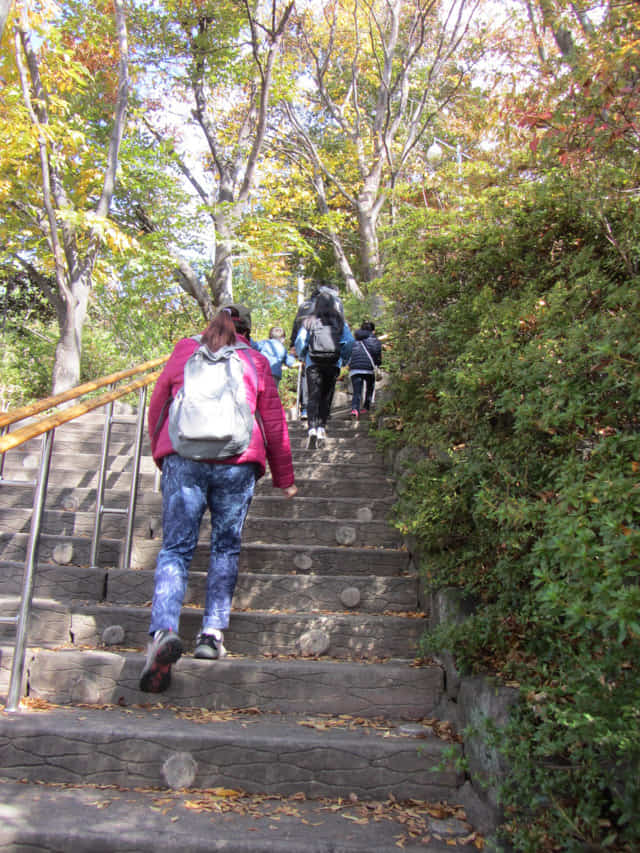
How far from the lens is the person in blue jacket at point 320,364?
20.6ft

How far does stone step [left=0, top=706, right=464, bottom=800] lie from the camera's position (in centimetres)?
238

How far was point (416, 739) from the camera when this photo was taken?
2529mm

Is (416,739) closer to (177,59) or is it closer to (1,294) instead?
(177,59)

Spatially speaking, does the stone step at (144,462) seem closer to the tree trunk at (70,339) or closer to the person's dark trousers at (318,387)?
the person's dark trousers at (318,387)

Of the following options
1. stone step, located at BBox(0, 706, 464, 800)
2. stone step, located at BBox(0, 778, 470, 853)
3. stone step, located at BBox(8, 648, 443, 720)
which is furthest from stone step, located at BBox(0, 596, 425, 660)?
stone step, located at BBox(0, 778, 470, 853)

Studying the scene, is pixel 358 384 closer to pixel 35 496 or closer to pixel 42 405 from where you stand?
pixel 42 405

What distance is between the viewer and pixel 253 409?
3.14 meters

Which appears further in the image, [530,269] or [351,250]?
[351,250]

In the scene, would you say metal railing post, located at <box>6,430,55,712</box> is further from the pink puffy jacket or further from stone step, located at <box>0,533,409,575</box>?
stone step, located at <box>0,533,409,575</box>

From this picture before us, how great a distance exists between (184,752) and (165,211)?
10734 millimetres

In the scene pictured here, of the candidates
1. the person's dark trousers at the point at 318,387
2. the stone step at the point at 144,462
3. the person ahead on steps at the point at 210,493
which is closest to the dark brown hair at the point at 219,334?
the person ahead on steps at the point at 210,493

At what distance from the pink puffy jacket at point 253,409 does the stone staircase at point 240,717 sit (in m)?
0.73

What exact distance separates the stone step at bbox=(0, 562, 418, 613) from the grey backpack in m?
0.98

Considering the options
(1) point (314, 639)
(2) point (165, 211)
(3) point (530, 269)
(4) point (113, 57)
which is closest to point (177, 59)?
(4) point (113, 57)
